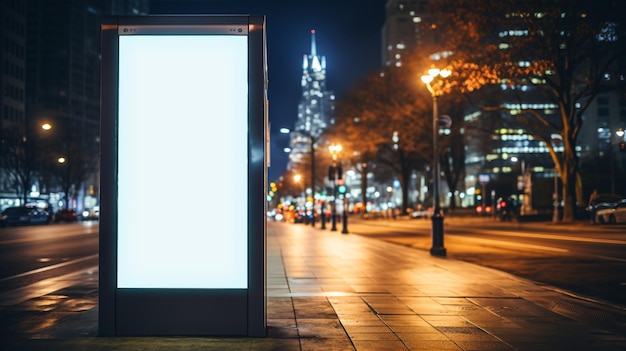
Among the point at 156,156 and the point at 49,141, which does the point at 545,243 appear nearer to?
the point at 156,156

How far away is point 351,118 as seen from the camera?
216ft

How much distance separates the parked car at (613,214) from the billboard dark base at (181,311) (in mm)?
28317

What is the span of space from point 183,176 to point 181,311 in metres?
1.56

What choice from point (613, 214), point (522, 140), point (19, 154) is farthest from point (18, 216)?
point (522, 140)

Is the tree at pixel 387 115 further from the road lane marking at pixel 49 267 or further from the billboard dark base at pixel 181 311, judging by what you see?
the billboard dark base at pixel 181 311

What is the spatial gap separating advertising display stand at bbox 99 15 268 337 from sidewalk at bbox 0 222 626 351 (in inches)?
15.2

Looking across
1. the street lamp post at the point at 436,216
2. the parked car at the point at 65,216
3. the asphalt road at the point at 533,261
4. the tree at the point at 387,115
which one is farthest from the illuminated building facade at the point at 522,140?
the parked car at the point at 65,216

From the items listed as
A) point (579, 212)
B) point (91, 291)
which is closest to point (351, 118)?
point (579, 212)

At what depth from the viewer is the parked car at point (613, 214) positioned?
32.2 meters

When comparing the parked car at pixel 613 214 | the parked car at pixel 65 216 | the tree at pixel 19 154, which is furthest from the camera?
the parked car at pixel 65 216

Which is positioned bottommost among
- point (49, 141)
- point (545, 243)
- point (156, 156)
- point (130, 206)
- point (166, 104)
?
point (545, 243)

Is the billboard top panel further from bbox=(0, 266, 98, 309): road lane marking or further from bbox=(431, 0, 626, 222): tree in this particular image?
bbox=(431, 0, 626, 222): tree

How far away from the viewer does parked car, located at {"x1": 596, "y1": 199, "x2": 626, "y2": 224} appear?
106 ft

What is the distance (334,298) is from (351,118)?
55.1 meters
